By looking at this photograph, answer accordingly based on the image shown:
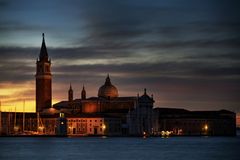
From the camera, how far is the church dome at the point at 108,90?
134 meters

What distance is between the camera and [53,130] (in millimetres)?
129250

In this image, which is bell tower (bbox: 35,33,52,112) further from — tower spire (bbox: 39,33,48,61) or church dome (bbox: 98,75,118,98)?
church dome (bbox: 98,75,118,98)

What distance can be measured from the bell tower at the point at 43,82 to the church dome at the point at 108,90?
8.04 m

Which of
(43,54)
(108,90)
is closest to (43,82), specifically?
(43,54)

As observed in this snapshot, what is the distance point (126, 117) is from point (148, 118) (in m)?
3.59

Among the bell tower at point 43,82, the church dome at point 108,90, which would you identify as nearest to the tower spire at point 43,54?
the bell tower at point 43,82

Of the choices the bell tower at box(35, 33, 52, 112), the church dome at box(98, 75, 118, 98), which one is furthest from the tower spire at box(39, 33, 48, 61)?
the church dome at box(98, 75, 118, 98)

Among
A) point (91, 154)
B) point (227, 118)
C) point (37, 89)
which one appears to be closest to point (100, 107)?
point (37, 89)

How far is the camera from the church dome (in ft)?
441

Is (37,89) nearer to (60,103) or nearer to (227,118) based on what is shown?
(60,103)

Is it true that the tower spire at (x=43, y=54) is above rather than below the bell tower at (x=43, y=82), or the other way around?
above

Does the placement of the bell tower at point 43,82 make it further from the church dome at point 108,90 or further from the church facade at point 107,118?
the church dome at point 108,90

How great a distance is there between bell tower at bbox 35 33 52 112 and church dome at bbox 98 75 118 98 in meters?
8.04

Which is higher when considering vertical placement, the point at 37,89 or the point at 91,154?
the point at 37,89
